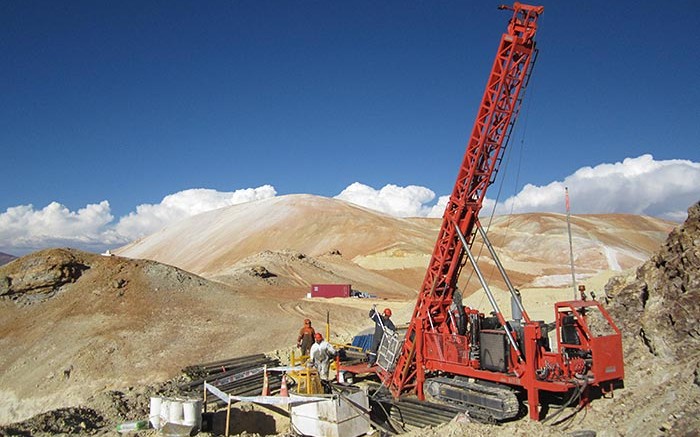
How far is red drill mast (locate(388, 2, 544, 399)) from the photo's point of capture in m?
12.1

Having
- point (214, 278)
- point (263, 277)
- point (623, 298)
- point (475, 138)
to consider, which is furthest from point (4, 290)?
point (623, 298)

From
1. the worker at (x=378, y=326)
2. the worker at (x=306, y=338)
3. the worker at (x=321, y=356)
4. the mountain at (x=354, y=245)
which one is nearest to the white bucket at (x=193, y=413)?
the worker at (x=321, y=356)

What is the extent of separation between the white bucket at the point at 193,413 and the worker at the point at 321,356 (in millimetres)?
3792

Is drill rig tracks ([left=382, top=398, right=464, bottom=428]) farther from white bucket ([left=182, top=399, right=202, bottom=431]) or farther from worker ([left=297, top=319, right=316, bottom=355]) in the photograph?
white bucket ([left=182, top=399, right=202, bottom=431])

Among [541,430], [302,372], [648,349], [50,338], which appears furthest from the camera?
→ [50,338]

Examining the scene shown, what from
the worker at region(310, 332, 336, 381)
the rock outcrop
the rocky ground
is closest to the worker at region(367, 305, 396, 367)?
the worker at region(310, 332, 336, 381)

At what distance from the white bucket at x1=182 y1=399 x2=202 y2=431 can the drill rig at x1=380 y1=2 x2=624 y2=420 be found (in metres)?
4.57

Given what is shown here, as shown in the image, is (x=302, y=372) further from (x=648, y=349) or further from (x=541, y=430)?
(x=648, y=349)

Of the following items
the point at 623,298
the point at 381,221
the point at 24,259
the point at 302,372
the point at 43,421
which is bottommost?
the point at 43,421

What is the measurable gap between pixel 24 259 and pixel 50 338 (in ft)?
28.4

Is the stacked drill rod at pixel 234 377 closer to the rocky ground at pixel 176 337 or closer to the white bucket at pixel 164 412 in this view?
the rocky ground at pixel 176 337

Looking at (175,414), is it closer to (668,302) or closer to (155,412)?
(155,412)

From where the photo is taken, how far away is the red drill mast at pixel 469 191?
A: 39.7ft

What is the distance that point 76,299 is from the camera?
2842cm
